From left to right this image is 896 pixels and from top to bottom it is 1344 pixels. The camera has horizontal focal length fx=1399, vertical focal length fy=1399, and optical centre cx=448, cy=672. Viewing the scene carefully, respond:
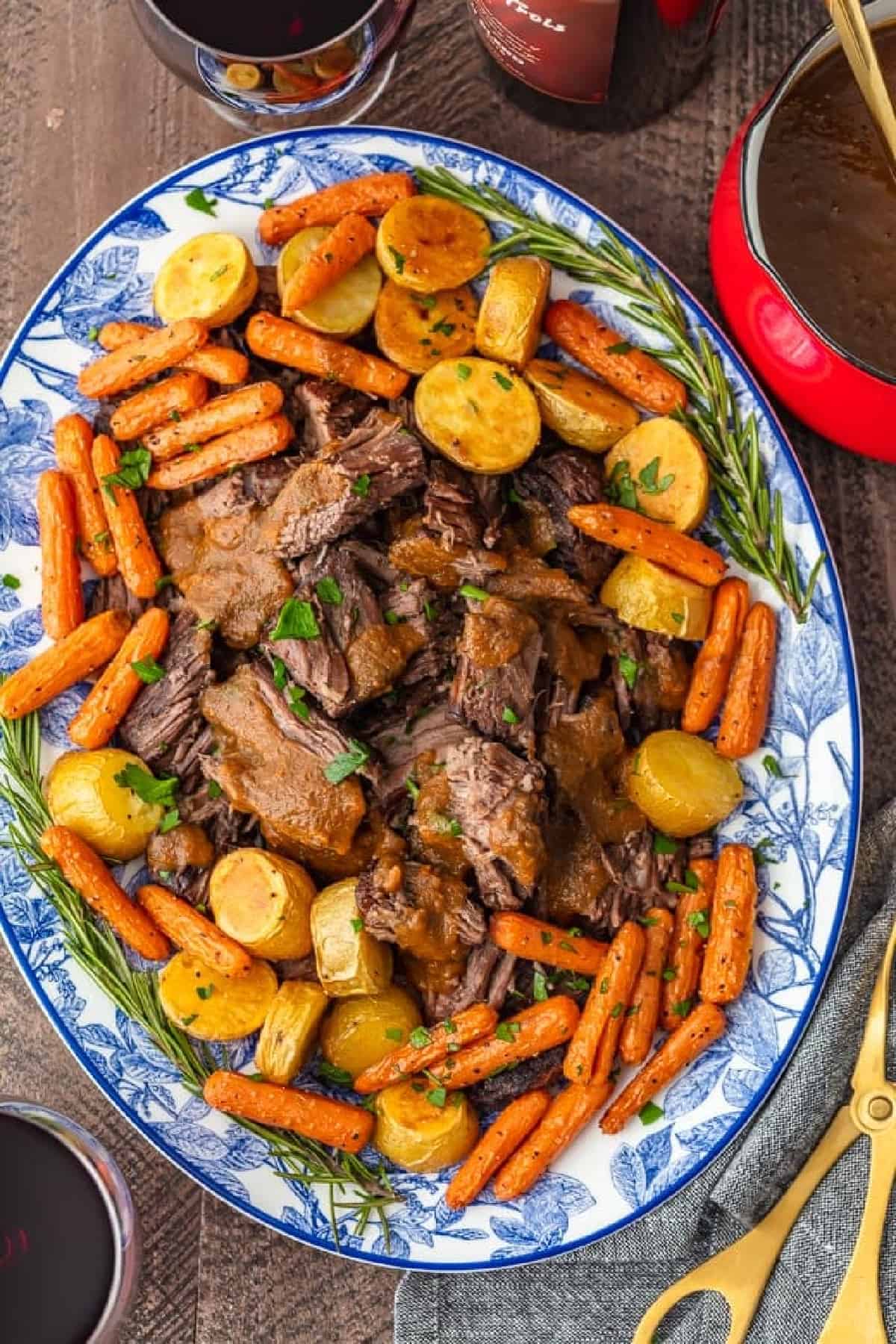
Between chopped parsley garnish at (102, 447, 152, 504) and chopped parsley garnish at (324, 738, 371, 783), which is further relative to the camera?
chopped parsley garnish at (102, 447, 152, 504)

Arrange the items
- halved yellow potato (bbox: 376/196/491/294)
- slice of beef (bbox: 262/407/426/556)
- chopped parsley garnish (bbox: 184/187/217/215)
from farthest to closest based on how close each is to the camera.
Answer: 1. chopped parsley garnish (bbox: 184/187/217/215)
2. halved yellow potato (bbox: 376/196/491/294)
3. slice of beef (bbox: 262/407/426/556)

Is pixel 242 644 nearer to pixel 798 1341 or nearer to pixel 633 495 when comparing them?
pixel 633 495

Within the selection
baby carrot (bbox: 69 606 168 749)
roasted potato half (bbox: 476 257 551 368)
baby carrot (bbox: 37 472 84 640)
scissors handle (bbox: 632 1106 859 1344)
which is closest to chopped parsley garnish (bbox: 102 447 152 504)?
baby carrot (bbox: 37 472 84 640)

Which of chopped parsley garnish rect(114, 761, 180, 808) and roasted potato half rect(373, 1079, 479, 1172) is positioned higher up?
chopped parsley garnish rect(114, 761, 180, 808)

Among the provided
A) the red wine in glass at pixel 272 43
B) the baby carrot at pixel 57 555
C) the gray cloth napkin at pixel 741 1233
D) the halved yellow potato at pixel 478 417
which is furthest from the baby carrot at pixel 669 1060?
the red wine in glass at pixel 272 43

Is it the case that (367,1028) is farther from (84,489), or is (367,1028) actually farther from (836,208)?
(836,208)

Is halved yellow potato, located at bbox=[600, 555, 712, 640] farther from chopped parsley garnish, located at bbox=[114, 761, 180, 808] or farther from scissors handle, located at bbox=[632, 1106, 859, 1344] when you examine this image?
scissors handle, located at bbox=[632, 1106, 859, 1344]

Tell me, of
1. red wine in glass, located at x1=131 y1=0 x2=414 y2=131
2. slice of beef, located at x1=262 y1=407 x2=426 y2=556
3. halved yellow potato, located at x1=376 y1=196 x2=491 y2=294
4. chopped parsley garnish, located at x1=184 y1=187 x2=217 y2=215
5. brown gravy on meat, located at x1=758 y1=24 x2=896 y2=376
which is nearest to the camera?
red wine in glass, located at x1=131 y1=0 x2=414 y2=131
